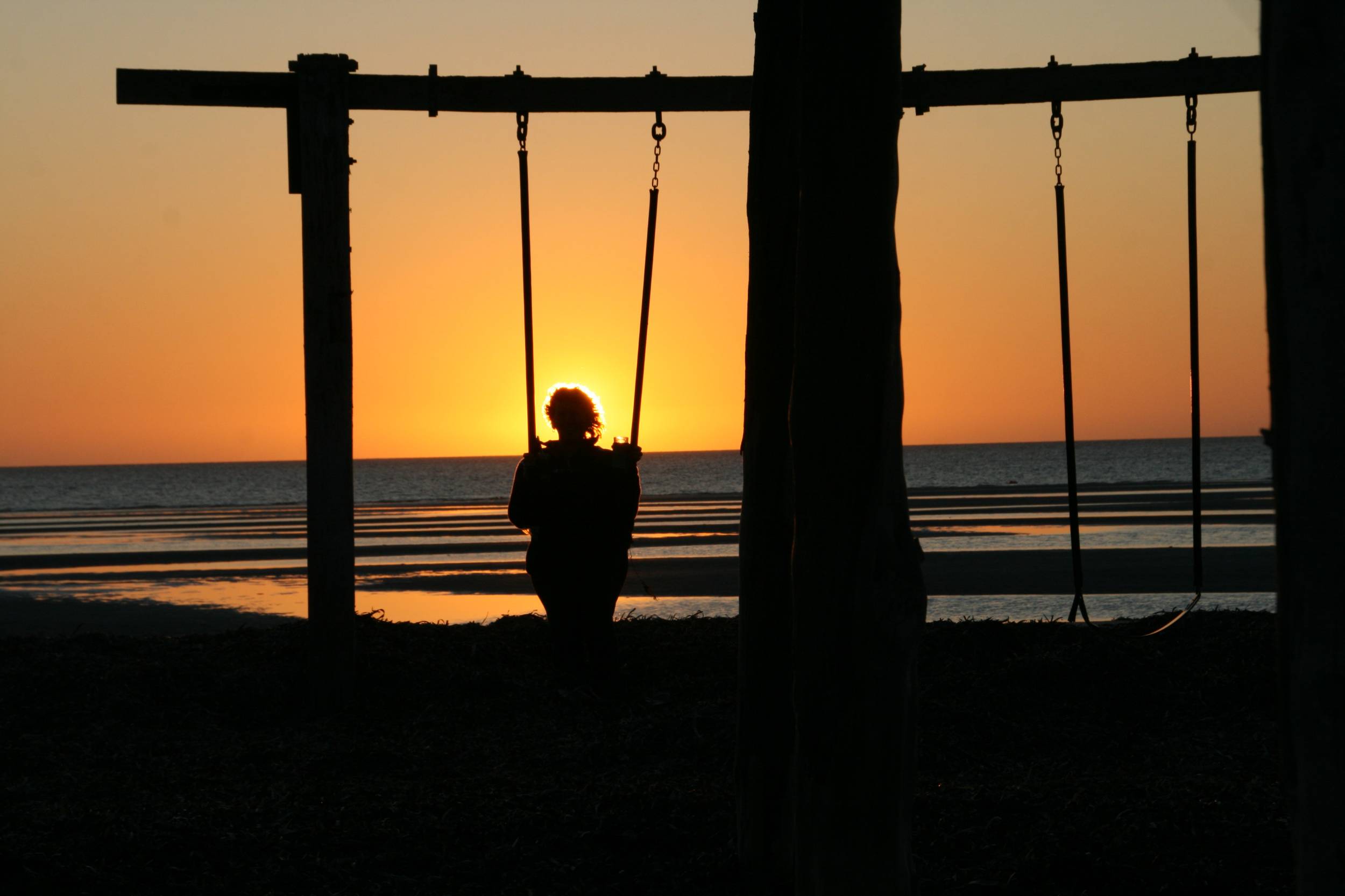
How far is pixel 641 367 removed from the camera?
20.2 feet

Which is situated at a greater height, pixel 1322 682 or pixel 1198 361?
pixel 1198 361

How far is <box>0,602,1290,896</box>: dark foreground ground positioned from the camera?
3.70 meters

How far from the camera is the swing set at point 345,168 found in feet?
20.2

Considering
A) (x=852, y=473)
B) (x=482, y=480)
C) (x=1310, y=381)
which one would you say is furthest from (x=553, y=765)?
(x=482, y=480)

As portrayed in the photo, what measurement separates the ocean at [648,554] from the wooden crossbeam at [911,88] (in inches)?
218

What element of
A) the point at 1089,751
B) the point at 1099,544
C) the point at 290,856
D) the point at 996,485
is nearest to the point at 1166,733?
the point at 1089,751


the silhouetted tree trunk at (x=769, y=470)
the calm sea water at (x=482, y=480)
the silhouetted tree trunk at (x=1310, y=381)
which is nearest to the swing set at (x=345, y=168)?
the silhouetted tree trunk at (x=769, y=470)

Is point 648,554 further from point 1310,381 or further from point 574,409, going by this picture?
point 1310,381

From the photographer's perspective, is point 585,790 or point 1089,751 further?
point 1089,751

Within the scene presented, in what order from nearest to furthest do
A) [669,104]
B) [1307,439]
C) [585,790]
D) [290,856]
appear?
[1307,439]
[290,856]
[585,790]
[669,104]

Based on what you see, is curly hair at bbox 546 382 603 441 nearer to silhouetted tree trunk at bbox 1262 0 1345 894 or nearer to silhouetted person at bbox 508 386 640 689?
silhouetted person at bbox 508 386 640 689

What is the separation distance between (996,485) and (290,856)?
2364 inches

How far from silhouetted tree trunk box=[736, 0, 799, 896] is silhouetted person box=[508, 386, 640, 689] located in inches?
99.9

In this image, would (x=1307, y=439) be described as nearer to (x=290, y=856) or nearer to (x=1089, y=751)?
(x=290, y=856)
